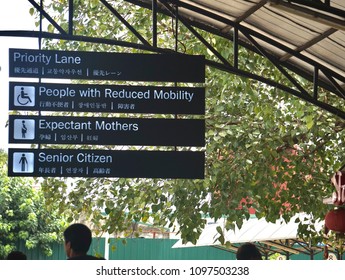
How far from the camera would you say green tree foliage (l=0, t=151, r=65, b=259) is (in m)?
22.2

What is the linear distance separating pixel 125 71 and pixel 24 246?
1636 cm

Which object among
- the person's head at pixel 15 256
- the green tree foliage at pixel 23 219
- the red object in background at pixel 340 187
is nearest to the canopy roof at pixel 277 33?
the red object in background at pixel 340 187

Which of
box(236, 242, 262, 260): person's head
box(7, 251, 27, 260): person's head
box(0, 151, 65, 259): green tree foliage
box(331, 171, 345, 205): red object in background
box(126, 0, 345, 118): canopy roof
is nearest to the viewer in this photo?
box(236, 242, 262, 260): person's head

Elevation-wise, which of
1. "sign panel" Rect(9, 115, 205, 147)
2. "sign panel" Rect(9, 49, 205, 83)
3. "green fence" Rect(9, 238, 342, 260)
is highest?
"sign panel" Rect(9, 49, 205, 83)

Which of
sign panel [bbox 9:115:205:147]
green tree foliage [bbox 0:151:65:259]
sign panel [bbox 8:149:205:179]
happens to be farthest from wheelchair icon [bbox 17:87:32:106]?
green tree foliage [bbox 0:151:65:259]

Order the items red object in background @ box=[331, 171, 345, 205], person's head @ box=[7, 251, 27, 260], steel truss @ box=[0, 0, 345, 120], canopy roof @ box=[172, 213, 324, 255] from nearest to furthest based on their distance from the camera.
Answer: person's head @ box=[7, 251, 27, 260], steel truss @ box=[0, 0, 345, 120], red object in background @ box=[331, 171, 345, 205], canopy roof @ box=[172, 213, 324, 255]

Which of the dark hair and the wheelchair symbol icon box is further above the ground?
the wheelchair symbol icon box

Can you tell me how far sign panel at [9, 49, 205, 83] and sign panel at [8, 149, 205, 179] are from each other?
0.59 meters

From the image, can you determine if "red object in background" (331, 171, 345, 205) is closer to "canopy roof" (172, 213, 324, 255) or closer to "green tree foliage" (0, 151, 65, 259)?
"canopy roof" (172, 213, 324, 255)

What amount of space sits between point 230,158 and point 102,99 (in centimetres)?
463

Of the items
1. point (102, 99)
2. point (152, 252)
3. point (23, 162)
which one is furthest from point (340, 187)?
point (152, 252)

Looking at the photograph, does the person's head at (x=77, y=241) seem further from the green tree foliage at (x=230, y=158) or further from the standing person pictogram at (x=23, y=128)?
the green tree foliage at (x=230, y=158)
